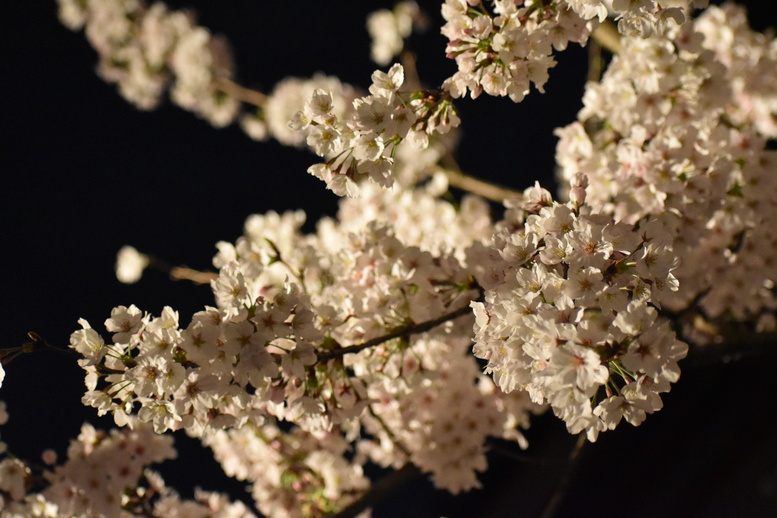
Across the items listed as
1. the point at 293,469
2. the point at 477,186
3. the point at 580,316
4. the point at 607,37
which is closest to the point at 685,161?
the point at 580,316

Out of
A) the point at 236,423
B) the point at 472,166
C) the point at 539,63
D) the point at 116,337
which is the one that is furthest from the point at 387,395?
the point at 472,166

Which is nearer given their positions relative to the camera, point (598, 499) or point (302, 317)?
point (302, 317)

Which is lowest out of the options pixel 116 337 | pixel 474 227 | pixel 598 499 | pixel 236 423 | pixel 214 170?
pixel 598 499

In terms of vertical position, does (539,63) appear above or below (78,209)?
below

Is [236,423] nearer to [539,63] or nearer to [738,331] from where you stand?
[539,63]

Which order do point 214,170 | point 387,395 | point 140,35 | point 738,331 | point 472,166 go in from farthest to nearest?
point 472,166 → point 214,170 → point 140,35 → point 738,331 → point 387,395

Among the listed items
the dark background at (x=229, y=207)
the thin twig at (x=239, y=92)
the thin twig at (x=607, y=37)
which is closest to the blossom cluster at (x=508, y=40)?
the thin twig at (x=607, y=37)

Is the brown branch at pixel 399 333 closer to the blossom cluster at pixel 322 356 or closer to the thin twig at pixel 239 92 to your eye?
the blossom cluster at pixel 322 356
